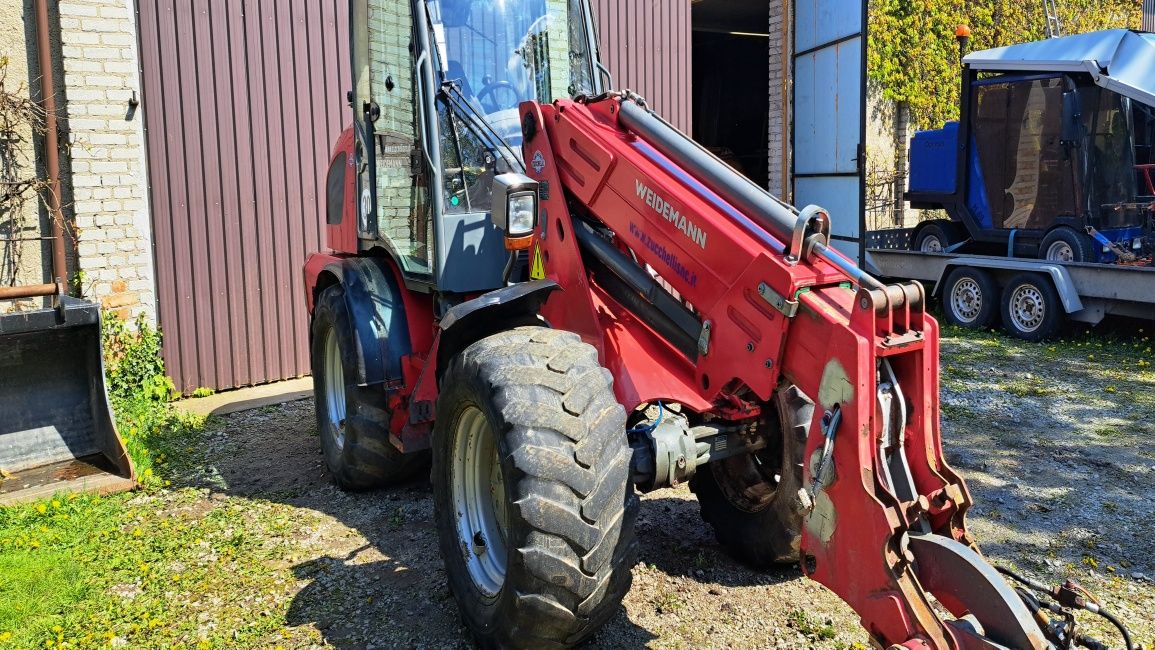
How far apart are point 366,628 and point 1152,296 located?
24.0 ft

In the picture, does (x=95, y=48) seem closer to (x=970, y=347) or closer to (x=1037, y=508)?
(x=1037, y=508)

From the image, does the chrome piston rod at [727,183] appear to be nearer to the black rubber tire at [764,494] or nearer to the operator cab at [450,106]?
the black rubber tire at [764,494]

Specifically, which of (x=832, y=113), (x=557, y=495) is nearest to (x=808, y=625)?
(x=557, y=495)

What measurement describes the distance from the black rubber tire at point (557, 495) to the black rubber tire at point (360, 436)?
1.78 m

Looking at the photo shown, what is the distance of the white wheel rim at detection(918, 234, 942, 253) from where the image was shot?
10.8 m

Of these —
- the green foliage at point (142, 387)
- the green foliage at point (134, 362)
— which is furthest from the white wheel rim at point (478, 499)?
the green foliage at point (134, 362)

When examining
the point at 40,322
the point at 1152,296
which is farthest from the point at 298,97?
the point at 1152,296

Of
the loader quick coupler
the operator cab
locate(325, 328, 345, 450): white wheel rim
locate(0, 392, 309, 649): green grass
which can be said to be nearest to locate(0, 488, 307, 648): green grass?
locate(0, 392, 309, 649): green grass

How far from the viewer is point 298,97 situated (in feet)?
25.2

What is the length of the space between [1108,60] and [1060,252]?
5.95 feet

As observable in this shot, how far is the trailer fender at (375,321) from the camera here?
4.78 meters

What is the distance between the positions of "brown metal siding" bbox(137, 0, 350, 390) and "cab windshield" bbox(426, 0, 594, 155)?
138 inches

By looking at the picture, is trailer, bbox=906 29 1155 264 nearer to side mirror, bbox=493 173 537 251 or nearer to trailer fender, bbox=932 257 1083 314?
trailer fender, bbox=932 257 1083 314

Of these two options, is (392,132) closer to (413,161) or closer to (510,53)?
(413,161)
